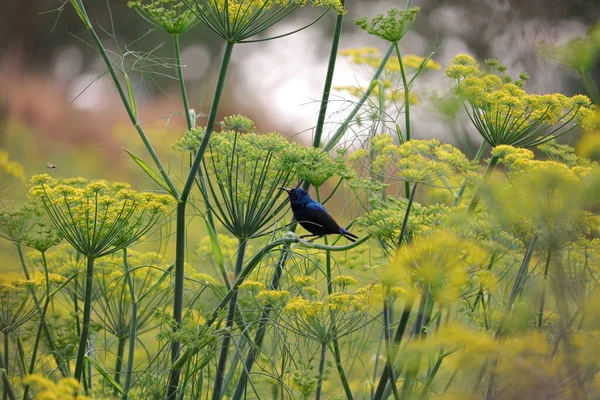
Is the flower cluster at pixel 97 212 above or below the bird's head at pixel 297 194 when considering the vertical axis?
below

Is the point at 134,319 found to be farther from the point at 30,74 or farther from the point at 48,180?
the point at 30,74

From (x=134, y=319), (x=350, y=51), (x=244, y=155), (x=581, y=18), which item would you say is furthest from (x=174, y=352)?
(x=581, y=18)

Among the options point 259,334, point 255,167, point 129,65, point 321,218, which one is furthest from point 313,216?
point 129,65

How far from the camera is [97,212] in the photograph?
1.30 metres

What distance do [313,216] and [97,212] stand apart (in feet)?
1.33

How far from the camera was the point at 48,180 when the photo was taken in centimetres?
137

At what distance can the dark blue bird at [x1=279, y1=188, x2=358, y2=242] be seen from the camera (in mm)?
1380

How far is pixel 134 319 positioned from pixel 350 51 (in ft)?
3.71

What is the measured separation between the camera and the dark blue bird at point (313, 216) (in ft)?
4.53

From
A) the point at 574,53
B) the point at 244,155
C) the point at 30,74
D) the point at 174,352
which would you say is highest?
the point at 30,74

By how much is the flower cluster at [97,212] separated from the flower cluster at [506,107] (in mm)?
594

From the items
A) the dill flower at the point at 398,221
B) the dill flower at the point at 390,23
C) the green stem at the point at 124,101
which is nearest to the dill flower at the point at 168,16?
the green stem at the point at 124,101

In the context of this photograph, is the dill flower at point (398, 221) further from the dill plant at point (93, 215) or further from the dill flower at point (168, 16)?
the dill flower at point (168, 16)

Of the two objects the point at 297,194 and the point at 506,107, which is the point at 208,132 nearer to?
the point at 297,194
